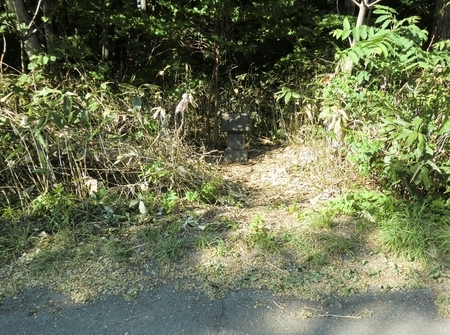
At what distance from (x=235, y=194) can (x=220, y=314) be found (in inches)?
69.1

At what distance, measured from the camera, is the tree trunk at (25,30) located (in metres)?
4.68

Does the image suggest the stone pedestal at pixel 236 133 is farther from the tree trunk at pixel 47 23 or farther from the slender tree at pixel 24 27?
the slender tree at pixel 24 27

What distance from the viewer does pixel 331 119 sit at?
409 centimetres

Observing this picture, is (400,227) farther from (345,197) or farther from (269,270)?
(269,270)

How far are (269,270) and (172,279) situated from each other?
691 millimetres

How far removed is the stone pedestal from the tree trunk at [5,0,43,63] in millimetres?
2562

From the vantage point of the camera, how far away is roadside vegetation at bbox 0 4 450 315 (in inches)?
112

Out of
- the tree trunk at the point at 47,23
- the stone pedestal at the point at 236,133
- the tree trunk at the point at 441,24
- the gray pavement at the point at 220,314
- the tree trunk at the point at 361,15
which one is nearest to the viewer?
the gray pavement at the point at 220,314

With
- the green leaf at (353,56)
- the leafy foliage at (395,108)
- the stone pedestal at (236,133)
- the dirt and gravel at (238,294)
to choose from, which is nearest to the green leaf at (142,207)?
the dirt and gravel at (238,294)

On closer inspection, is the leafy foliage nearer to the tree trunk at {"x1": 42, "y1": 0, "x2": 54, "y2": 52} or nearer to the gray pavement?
the gray pavement

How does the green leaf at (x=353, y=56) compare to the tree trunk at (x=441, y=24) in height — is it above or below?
above

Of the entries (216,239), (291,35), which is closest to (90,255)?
(216,239)

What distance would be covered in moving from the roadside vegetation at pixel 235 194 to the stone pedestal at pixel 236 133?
86 centimetres

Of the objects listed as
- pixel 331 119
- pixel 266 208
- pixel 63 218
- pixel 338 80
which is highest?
pixel 338 80
